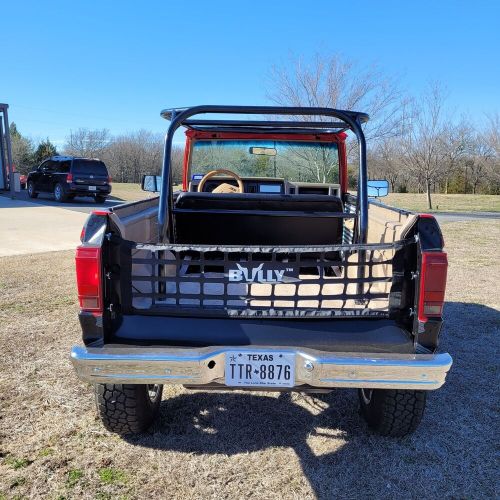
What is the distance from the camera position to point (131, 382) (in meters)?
2.21

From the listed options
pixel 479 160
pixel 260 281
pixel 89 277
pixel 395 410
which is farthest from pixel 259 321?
pixel 479 160

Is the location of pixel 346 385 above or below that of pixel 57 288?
above

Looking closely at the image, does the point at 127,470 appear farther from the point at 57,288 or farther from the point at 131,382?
the point at 57,288

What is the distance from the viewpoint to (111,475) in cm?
246

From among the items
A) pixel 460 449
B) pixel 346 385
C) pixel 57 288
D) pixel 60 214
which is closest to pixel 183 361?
pixel 346 385

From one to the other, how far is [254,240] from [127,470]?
1.70m

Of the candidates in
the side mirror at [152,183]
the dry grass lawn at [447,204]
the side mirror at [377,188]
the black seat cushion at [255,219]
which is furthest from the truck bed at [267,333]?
the dry grass lawn at [447,204]

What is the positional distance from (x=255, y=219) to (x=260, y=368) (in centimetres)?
138

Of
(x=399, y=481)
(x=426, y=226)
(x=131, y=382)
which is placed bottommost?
(x=399, y=481)

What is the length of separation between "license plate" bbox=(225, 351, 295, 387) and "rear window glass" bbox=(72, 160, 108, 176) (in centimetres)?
1793

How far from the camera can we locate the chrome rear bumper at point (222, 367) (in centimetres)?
216

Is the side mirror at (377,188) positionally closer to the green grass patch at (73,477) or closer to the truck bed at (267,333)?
the truck bed at (267,333)

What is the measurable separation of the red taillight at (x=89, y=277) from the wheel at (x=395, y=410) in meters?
1.66

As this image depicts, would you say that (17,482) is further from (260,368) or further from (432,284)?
(432,284)
